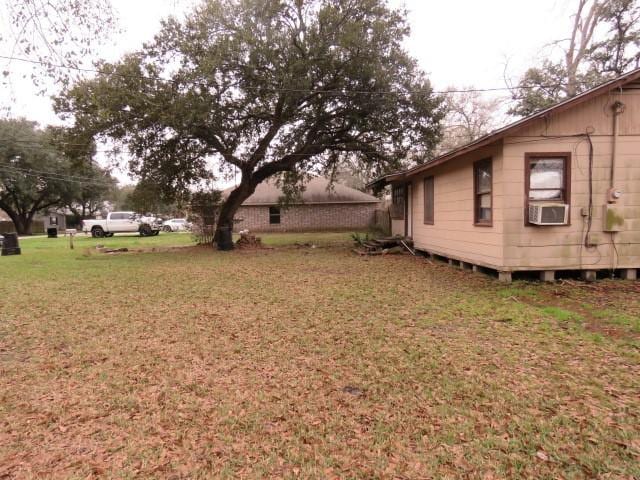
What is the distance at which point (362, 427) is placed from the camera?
2729mm

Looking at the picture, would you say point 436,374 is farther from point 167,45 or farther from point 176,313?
point 167,45

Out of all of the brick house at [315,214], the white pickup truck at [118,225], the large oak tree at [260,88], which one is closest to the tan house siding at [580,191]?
the large oak tree at [260,88]

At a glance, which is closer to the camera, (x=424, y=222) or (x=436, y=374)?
(x=436, y=374)

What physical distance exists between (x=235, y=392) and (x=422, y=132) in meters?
13.8

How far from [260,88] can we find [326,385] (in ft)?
38.5

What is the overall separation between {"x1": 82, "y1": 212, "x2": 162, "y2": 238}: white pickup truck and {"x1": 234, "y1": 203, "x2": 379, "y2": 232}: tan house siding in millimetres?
6378

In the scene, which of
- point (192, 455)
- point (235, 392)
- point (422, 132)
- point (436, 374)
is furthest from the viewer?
point (422, 132)

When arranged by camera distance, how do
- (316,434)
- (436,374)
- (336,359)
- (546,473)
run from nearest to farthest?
1. (546,473)
2. (316,434)
3. (436,374)
4. (336,359)

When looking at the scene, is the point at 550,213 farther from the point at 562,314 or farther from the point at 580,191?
the point at 562,314

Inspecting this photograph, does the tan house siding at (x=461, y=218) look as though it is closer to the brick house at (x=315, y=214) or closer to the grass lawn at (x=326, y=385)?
the grass lawn at (x=326, y=385)

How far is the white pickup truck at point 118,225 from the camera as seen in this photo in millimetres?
25922

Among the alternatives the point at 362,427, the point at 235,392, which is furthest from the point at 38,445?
the point at 362,427

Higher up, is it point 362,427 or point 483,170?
point 483,170

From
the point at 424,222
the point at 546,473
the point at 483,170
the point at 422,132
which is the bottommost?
the point at 546,473
